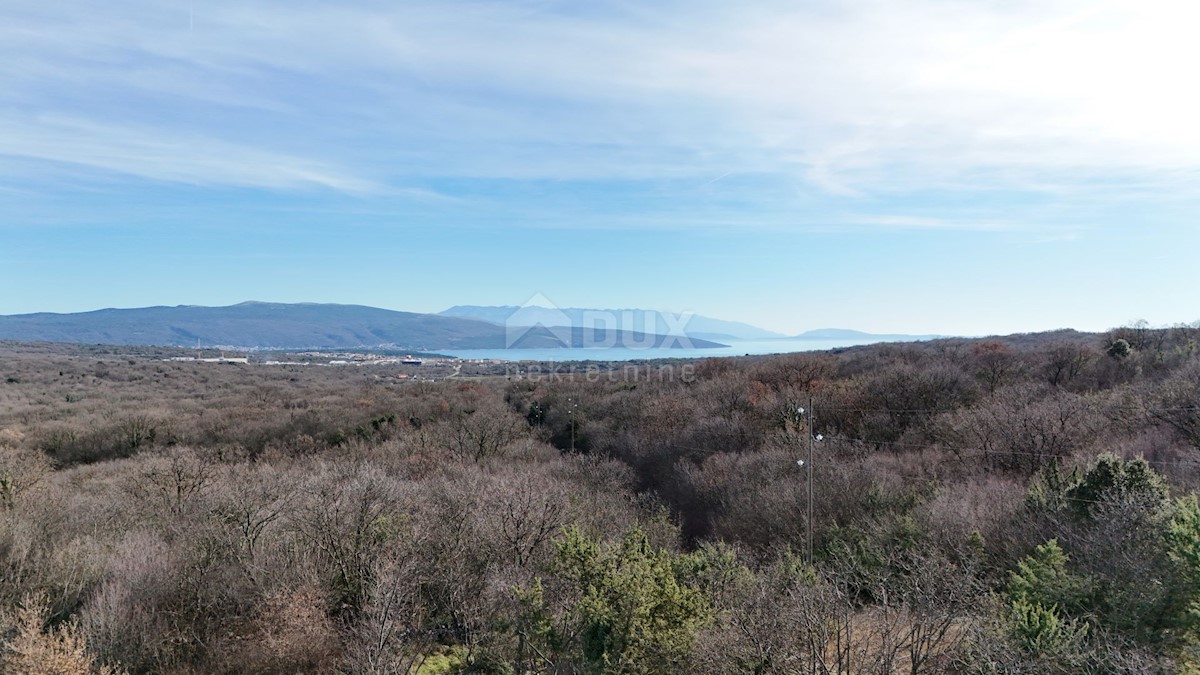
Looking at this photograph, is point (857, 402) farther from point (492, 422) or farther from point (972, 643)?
point (972, 643)

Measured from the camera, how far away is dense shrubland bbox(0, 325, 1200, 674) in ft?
40.6

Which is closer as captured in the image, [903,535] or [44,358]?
[903,535]

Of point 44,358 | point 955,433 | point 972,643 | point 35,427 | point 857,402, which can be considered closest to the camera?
point 972,643

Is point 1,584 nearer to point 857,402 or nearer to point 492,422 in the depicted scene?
point 492,422

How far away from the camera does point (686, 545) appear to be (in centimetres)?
3309

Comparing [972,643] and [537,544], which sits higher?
[972,643]

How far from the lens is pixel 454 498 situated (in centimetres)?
2580

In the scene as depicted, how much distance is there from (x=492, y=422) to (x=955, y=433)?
34.0 m

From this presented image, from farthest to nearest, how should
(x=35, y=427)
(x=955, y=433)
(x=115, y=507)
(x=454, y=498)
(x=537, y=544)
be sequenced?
(x=35, y=427) → (x=955, y=433) → (x=115, y=507) → (x=454, y=498) → (x=537, y=544)

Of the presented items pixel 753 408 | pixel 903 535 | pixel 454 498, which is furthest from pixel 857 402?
pixel 454 498

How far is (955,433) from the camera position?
36312 mm

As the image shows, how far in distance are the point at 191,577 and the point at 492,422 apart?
3328 cm

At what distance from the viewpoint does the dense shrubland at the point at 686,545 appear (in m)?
12.4

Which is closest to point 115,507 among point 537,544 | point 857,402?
point 537,544
